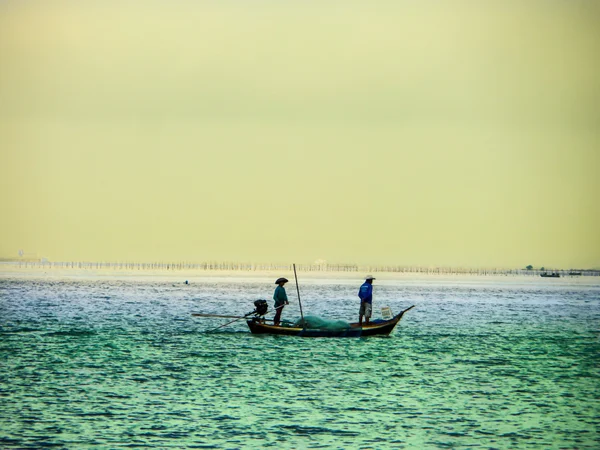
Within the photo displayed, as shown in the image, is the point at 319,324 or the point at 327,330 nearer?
the point at 319,324

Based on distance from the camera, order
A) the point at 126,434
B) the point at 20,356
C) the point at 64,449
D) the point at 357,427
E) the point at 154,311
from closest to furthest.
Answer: the point at 64,449, the point at 126,434, the point at 357,427, the point at 20,356, the point at 154,311

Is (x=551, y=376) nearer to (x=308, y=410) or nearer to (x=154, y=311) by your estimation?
(x=308, y=410)

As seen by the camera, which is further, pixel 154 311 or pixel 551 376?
pixel 154 311

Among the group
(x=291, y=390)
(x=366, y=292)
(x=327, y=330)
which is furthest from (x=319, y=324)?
(x=291, y=390)

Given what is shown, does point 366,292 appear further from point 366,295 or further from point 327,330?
point 327,330

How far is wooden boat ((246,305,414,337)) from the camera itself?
42656 mm

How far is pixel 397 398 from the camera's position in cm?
2778

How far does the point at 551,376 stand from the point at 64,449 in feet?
64.8

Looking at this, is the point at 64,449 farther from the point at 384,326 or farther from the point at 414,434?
the point at 384,326

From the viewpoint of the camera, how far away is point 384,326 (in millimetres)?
43906

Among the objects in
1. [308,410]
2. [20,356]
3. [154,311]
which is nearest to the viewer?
[308,410]

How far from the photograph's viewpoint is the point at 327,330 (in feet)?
142

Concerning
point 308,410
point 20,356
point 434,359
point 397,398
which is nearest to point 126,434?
point 308,410

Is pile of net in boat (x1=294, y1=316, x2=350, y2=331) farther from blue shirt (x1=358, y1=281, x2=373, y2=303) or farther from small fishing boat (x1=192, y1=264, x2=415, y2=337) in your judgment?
blue shirt (x1=358, y1=281, x2=373, y2=303)
